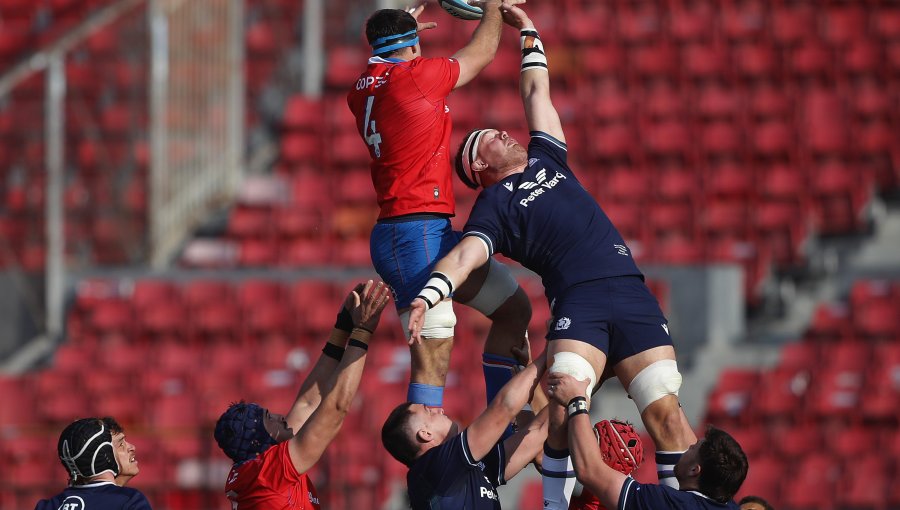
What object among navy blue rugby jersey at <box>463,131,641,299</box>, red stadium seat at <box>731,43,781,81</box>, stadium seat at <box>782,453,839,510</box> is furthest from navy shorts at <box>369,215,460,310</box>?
red stadium seat at <box>731,43,781,81</box>

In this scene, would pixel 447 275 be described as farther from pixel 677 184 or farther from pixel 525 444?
pixel 677 184

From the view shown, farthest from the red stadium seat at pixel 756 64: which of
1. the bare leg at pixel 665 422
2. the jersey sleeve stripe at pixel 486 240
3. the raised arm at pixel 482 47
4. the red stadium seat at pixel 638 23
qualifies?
the jersey sleeve stripe at pixel 486 240

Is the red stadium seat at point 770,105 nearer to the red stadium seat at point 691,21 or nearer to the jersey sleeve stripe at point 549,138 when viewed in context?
the red stadium seat at point 691,21

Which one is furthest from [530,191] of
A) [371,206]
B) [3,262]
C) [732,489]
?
[3,262]

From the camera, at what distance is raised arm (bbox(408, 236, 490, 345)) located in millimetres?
6793

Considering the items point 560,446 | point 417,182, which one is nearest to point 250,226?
point 417,182

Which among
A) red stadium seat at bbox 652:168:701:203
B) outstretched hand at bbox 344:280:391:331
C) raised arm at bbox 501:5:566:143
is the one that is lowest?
red stadium seat at bbox 652:168:701:203

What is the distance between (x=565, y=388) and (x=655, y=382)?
22.9 inches

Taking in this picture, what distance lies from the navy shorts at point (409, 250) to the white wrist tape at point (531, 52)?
954 mm

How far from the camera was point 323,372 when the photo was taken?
7.95m

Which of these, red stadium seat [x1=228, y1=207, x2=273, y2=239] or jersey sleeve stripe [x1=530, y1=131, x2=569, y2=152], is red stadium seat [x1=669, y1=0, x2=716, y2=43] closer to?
red stadium seat [x1=228, y1=207, x2=273, y2=239]

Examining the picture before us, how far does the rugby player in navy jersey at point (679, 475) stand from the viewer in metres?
6.37

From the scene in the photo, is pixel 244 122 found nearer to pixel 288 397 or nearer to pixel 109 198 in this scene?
pixel 109 198

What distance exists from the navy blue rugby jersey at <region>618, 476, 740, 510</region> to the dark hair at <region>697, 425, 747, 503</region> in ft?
0.15
